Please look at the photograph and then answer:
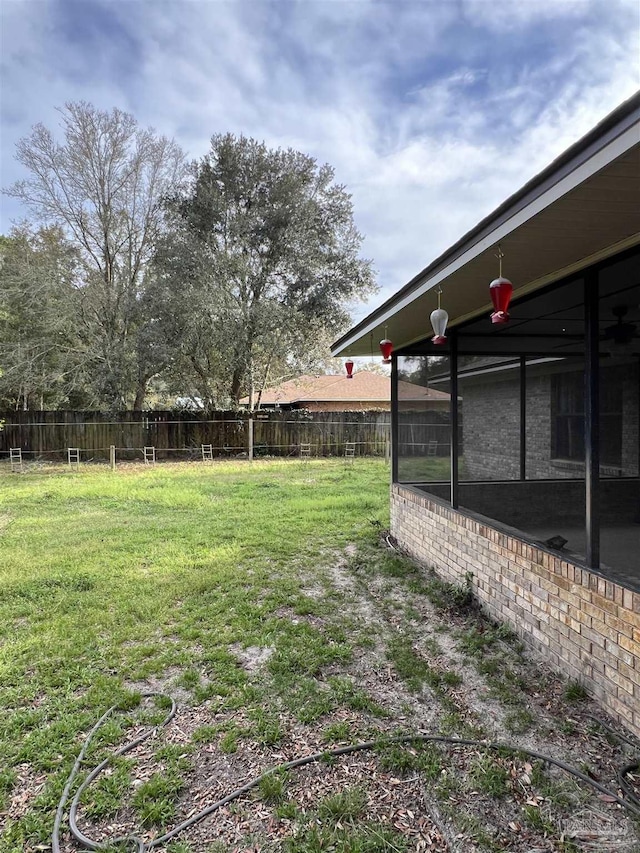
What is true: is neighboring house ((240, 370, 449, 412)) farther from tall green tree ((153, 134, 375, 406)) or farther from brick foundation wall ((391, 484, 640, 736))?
brick foundation wall ((391, 484, 640, 736))

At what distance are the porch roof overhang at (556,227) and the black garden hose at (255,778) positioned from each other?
2.14 meters

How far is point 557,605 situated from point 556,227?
189 cm

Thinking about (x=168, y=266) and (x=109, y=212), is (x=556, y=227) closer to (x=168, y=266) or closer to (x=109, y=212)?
(x=168, y=266)

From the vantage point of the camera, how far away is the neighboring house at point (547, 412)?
6.59ft

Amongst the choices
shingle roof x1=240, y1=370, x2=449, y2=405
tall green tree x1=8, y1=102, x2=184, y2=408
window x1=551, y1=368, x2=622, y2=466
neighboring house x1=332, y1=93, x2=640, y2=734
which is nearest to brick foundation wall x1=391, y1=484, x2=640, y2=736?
neighboring house x1=332, y1=93, x2=640, y2=734

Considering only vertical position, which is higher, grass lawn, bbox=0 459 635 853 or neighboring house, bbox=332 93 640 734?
neighboring house, bbox=332 93 640 734

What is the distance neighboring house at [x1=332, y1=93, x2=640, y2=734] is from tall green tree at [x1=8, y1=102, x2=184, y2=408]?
10669mm

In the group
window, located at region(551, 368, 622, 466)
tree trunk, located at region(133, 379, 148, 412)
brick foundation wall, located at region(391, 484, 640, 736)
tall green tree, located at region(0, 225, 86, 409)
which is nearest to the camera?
brick foundation wall, located at region(391, 484, 640, 736)

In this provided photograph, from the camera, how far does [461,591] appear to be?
370 cm

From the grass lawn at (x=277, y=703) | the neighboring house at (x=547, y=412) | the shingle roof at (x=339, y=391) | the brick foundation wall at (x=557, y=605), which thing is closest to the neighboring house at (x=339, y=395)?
the shingle roof at (x=339, y=391)

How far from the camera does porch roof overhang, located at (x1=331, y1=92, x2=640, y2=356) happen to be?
1.46 m

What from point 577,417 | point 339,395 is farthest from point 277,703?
point 339,395

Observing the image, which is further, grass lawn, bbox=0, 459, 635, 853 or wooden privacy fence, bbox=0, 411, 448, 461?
wooden privacy fence, bbox=0, 411, 448, 461

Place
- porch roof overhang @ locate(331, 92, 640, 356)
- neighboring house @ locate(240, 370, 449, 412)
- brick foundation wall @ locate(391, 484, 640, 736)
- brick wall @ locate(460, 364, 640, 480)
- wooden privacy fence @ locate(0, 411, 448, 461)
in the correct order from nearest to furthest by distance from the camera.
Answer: porch roof overhang @ locate(331, 92, 640, 356) → brick foundation wall @ locate(391, 484, 640, 736) → brick wall @ locate(460, 364, 640, 480) → wooden privacy fence @ locate(0, 411, 448, 461) → neighboring house @ locate(240, 370, 449, 412)
